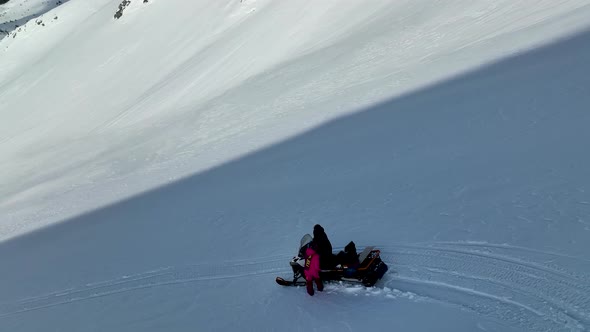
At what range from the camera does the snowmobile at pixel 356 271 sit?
739cm

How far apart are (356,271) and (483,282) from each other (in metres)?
1.67

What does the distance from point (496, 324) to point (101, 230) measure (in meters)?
9.49

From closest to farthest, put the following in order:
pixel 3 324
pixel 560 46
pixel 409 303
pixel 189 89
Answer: pixel 409 303 < pixel 3 324 < pixel 560 46 < pixel 189 89

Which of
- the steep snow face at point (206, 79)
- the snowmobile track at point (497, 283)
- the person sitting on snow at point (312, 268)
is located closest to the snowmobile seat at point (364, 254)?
the snowmobile track at point (497, 283)

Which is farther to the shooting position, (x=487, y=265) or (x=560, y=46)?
(x=560, y=46)

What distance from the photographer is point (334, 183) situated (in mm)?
10562

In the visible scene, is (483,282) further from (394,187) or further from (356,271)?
(394,187)

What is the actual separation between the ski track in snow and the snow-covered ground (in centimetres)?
2

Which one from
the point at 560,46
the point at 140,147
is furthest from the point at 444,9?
the point at 140,147

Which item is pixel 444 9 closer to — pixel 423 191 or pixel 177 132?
pixel 177 132

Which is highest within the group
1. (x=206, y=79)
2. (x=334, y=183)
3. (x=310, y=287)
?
(x=206, y=79)

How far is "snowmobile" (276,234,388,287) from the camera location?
24.2 feet

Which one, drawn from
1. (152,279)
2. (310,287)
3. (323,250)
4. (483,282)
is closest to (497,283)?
(483,282)

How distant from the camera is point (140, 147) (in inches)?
709
